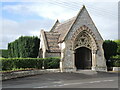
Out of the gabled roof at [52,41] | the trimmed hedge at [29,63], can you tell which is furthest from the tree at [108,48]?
the trimmed hedge at [29,63]

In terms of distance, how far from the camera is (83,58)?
2922 cm

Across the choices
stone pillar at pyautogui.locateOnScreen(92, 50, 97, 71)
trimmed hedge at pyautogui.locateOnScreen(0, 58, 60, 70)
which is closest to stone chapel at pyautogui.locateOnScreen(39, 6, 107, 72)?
stone pillar at pyautogui.locateOnScreen(92, 50, 97, 71)

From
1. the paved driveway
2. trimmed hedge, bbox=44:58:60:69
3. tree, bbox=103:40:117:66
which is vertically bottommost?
the paved driveway

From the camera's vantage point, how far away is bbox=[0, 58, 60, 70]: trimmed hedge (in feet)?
66.6

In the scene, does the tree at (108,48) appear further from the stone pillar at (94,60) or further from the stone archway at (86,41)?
the stone pillar at (94,60)

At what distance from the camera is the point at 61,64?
2367 centimetres

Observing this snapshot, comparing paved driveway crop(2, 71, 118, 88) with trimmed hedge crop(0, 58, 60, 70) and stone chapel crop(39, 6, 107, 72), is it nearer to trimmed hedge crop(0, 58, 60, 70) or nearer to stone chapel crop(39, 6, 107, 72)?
trimmed hedge crop(0, 58, 60, 70)

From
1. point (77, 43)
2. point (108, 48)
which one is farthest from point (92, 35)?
point (108, 48)

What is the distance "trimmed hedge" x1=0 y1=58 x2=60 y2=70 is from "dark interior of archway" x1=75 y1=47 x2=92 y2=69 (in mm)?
6195

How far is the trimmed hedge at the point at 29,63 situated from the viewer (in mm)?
20312

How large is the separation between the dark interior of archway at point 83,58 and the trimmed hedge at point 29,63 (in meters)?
6.19

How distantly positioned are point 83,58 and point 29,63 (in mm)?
10546

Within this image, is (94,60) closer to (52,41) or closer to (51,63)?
(51,63)

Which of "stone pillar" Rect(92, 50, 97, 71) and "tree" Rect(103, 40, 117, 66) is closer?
"stone pillar" Rect(92, 50, 97, 71)
